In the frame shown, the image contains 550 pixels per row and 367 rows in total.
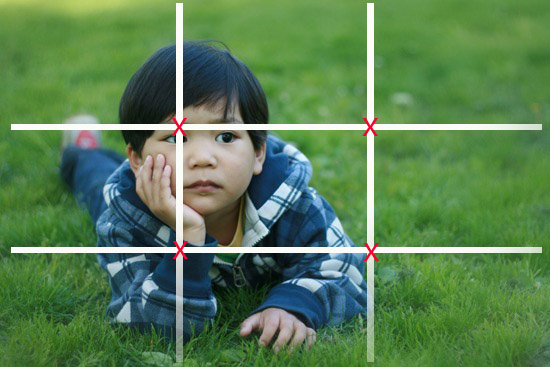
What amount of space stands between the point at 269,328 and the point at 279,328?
44 mm

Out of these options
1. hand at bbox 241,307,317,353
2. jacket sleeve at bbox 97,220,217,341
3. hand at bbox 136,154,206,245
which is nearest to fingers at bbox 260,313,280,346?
hand at bbox 241,307,317,353

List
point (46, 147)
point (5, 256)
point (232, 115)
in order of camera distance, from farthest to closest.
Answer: point (46, 147) → point (5, 256) → point (232, 115)

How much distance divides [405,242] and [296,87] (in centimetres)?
211

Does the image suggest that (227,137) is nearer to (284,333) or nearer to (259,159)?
(259,159)

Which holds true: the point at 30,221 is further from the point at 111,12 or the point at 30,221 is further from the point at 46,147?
the point at 111,12

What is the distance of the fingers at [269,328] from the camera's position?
6.61ft

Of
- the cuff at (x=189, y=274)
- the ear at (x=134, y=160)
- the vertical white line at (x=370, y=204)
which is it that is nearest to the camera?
the vertical white line at (x=370, y=204)

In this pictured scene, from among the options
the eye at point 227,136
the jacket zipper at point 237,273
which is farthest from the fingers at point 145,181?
the jacket zipper at point 237,273

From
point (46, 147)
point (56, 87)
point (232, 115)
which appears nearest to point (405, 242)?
point (232, 115)

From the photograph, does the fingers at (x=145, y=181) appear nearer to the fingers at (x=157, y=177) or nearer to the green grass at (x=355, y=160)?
the fingers at (x=157, y=177)

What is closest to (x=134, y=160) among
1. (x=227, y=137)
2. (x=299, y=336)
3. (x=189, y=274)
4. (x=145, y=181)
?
(x=145, y=181)

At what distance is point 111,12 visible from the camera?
6.66 meters

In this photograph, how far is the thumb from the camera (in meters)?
2.04

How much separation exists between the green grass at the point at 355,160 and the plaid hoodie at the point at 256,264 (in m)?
0.07
